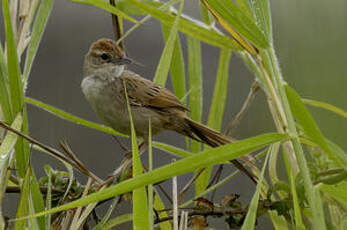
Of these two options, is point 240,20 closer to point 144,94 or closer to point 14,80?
point 14,80

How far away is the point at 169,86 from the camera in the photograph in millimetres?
2598

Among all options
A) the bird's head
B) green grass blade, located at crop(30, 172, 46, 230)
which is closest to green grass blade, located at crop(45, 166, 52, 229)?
green grass blade, located at crop(30, 172, 46, 230)

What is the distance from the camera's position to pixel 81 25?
2871mm

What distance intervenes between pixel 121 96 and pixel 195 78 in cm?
63

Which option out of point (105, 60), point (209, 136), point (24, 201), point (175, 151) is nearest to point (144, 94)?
point (105, 60)

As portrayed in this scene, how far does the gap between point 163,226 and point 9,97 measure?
341mm

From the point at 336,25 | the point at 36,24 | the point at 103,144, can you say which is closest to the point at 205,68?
the point at 103,144

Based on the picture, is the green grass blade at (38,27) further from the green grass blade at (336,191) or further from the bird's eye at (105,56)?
the bird's eye at (105,56)

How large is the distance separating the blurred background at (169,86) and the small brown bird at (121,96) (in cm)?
31

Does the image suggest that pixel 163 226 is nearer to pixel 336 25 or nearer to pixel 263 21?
pixel 263 21

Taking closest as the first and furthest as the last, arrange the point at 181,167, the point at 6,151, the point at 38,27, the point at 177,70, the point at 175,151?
the point at 181,167 → the point at 6,151 → the point at 38,27 → the point at 175,151 → the point at 177,70

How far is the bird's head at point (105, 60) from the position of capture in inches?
75.4

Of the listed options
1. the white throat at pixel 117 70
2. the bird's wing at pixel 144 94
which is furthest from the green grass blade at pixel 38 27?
the white throat at pixel 117 70

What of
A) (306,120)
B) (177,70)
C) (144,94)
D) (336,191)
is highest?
(144,94)
